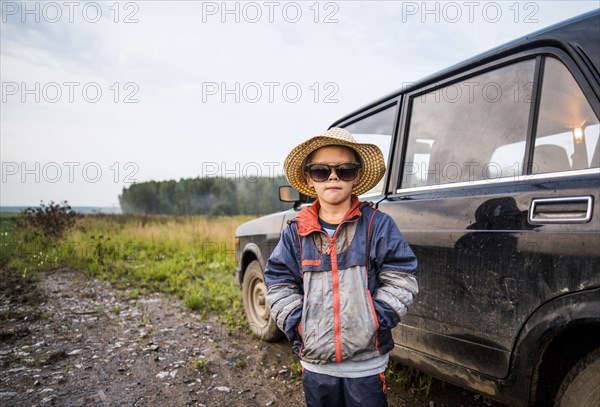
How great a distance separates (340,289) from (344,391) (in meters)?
0.44

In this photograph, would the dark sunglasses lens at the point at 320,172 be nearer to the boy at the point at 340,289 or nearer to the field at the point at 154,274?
the boy at the point at 340,289

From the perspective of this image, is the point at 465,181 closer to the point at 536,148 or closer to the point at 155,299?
the point at 536,148

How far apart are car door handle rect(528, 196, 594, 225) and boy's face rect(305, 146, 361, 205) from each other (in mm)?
783

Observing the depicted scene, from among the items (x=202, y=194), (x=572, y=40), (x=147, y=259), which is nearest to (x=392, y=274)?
(x=572, y=40)

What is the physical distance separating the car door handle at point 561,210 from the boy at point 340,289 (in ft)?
1.82

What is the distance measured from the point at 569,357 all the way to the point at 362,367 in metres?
0.87

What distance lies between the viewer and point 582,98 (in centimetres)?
158

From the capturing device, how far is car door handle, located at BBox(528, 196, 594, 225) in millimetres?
1430

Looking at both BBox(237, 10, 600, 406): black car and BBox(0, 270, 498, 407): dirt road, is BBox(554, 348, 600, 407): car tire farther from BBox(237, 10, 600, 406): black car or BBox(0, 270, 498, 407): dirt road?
BBox(0, 270, 498, 407): dirt road

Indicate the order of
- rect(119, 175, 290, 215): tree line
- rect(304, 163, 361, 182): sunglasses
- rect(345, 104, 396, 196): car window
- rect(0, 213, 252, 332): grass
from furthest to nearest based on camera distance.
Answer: rect(119, 175, 290, 215): tree line
rect(0, 213, 252, 332): grass
rect(345, 104, 396, 196): car window
rect(304, 163, 361, 182): sunglasses

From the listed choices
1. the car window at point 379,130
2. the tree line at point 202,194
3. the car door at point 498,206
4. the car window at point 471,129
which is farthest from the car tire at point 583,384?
the tree line at point 202,194

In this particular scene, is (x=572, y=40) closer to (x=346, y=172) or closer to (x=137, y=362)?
(x=346, y=172)

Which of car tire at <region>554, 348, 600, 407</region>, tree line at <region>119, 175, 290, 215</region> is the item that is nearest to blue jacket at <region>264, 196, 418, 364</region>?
car tire at <region>554, 348, 600, 407</region>

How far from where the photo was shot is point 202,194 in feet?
209
